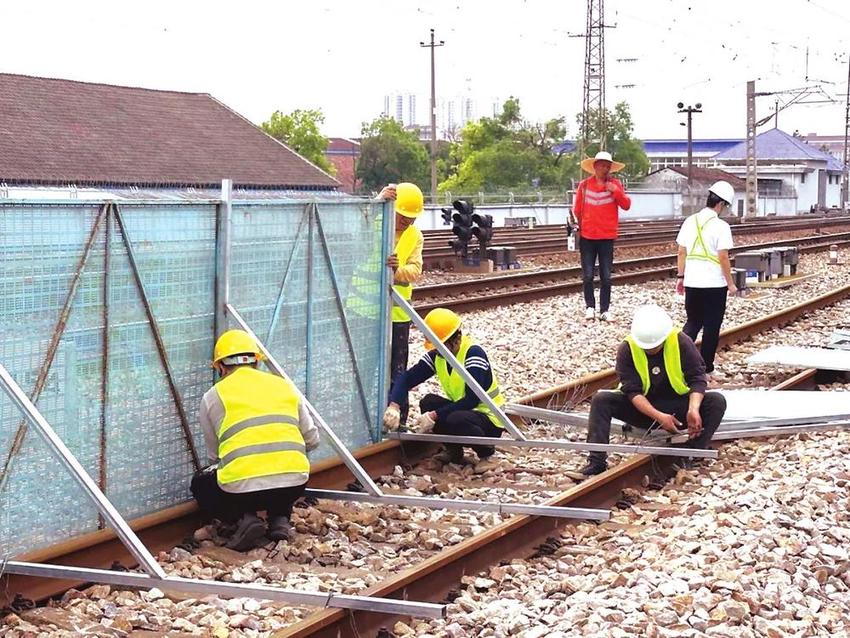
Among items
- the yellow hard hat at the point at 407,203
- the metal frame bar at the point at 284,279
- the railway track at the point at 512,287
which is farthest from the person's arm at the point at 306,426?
the railway track at the point at 512,287

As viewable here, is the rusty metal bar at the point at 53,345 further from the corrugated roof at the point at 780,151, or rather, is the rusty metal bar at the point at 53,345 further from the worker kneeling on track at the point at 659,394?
the corrugated roof at the point at 780,151

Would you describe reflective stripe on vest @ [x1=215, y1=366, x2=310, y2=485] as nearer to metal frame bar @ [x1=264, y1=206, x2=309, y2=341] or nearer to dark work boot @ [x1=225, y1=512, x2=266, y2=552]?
dark work boot @ [x1=225, y1=512, x2=266, y2=552]

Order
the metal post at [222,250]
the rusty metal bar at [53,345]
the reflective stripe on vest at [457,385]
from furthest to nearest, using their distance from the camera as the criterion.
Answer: the reflective stripe on vest at [457,385]
the metal post at [222,250]
the rusty metal bar at [53,345]

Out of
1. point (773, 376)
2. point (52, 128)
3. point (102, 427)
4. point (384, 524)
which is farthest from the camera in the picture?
point (52, 128)

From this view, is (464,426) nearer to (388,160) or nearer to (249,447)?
(249,447)

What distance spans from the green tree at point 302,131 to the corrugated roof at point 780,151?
156 feet

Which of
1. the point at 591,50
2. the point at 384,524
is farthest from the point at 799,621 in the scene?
the point at 591,50

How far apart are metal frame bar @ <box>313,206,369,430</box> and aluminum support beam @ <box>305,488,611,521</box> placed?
1.53 meters

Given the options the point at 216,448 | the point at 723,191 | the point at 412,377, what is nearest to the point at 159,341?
the point at 216,448

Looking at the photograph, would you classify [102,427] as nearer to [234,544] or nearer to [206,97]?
[234,544]

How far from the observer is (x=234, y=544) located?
21.9ft

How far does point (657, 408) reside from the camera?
8.49 m

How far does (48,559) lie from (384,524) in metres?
1.95

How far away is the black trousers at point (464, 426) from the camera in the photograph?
8680mm
